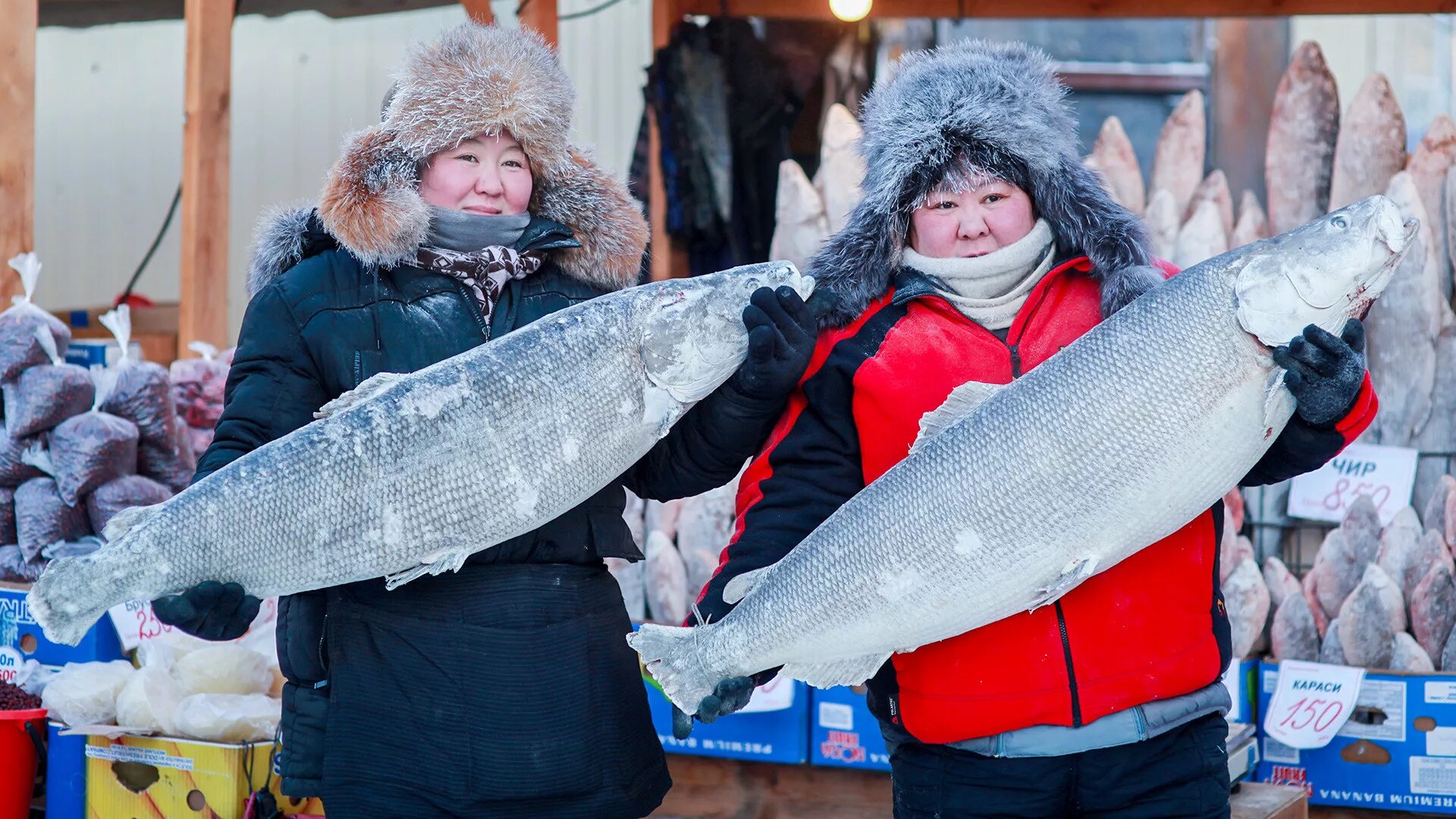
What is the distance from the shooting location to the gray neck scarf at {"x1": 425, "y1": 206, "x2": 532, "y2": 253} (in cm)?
242

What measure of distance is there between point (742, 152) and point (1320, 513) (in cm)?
283

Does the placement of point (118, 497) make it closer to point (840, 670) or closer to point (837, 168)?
point (837, 168)

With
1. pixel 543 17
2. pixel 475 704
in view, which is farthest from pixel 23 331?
pixel 475 704

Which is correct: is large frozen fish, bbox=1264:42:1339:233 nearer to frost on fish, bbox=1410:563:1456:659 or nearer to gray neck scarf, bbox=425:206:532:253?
frost on fish, bbox=1410:563:1456:659

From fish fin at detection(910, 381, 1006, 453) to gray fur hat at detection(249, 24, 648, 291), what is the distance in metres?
0.75

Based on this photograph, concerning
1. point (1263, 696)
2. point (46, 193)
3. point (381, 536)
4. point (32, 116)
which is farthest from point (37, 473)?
point (46, 193)

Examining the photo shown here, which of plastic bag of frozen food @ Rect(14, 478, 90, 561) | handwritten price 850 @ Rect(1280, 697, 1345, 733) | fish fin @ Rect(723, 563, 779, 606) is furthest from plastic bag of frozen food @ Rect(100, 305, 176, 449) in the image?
handwritten price 850 @ Rect(1280, 697, 1345, 733)

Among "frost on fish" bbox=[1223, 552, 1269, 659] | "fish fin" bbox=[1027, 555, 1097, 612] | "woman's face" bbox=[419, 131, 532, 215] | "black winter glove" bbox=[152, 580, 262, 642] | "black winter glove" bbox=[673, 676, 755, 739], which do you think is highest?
"woman's face" bbox=[419, 131, 532, 215]

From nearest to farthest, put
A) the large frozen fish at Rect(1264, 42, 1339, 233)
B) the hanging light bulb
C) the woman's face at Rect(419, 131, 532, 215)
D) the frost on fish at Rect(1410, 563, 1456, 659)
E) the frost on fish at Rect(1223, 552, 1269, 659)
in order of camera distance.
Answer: the woman's face at Rect(419, 131, 532, 215) < the frost on fish at Rect(1410, 563, 1456, 659) < the frost on fish at Rect(1223, 552, 1269, 659) < the large frozen fish at Rect(1264, 42, 1339, 233) < the hanging light bulb

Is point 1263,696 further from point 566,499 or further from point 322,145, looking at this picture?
point 322,145

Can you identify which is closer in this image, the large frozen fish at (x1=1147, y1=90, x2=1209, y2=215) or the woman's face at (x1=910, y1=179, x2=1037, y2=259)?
the woman's face at (x1=910, y1=179, x2=1037, y2=259)

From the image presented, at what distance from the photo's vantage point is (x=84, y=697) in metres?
3.49

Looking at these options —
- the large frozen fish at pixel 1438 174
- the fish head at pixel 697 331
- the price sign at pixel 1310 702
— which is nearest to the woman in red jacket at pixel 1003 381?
the fish head at pixel 697 331

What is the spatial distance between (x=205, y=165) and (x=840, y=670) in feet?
11.5
